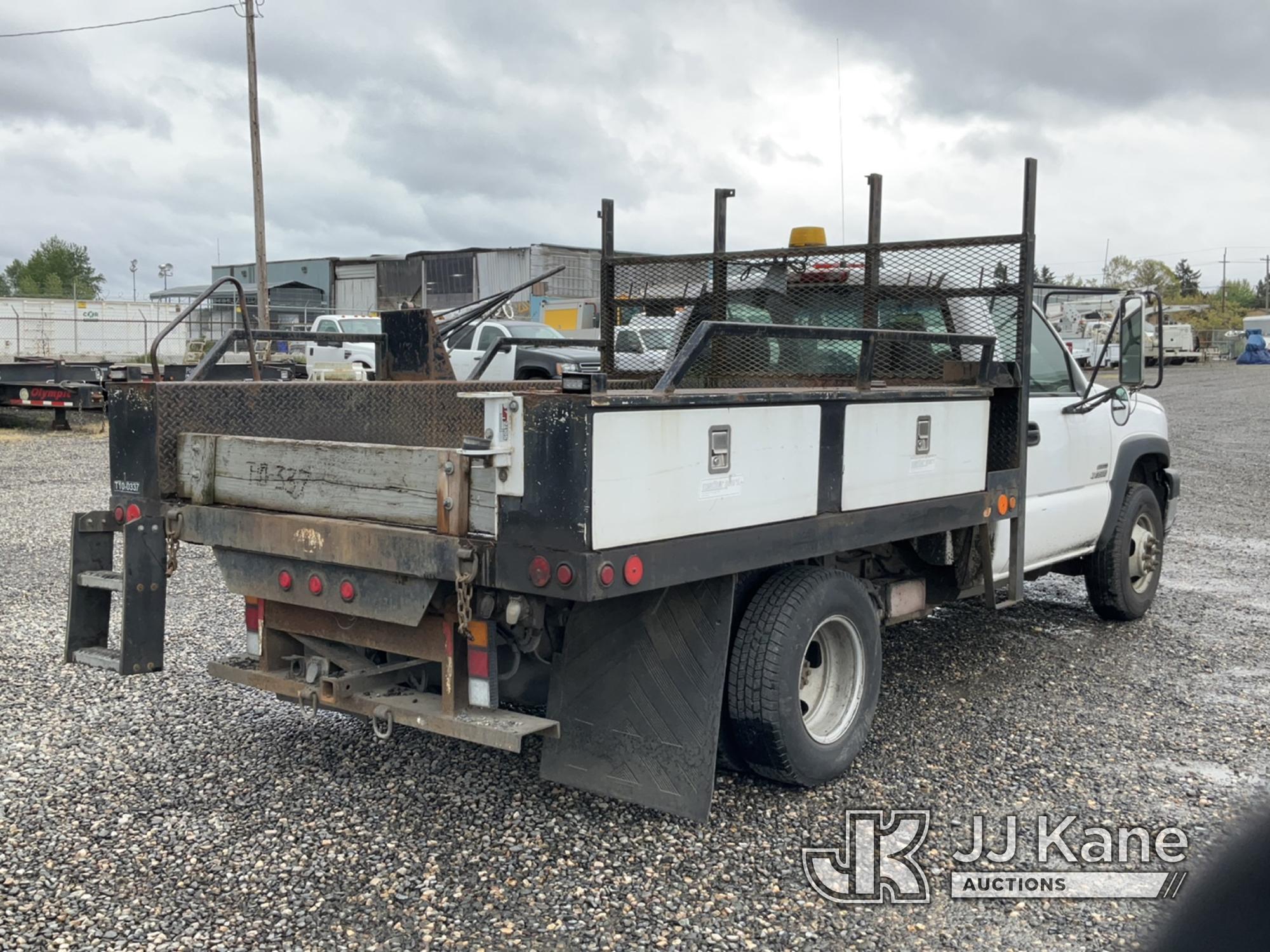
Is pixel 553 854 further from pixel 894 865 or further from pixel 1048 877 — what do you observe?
pixel 1048 877

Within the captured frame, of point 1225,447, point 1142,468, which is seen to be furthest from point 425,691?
point 1225,447

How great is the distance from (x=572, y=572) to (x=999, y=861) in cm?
180

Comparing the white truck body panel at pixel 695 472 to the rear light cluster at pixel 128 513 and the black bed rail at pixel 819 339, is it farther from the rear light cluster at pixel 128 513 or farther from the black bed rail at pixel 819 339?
the rear light cluster at pixel 128 513

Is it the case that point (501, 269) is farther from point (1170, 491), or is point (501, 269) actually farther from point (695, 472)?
point (695, 472)

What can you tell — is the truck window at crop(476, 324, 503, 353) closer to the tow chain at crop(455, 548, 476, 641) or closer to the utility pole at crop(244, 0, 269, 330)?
the utility pole at crop(244, 0, 269, 330)

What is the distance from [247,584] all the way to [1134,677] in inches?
176

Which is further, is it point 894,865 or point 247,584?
point 247,584

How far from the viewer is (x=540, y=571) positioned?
3.48m

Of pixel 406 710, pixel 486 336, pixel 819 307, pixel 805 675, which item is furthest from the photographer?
pixel 486 336

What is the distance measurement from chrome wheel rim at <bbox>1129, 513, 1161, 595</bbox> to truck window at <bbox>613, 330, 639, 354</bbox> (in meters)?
3.35

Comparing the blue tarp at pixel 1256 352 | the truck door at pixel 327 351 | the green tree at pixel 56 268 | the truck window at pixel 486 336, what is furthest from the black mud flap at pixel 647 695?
the green tree at pixel 56 268

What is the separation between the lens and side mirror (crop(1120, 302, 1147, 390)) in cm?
604

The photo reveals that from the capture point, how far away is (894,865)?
3.89 meters

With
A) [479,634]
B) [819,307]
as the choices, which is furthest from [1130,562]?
[479,634]
